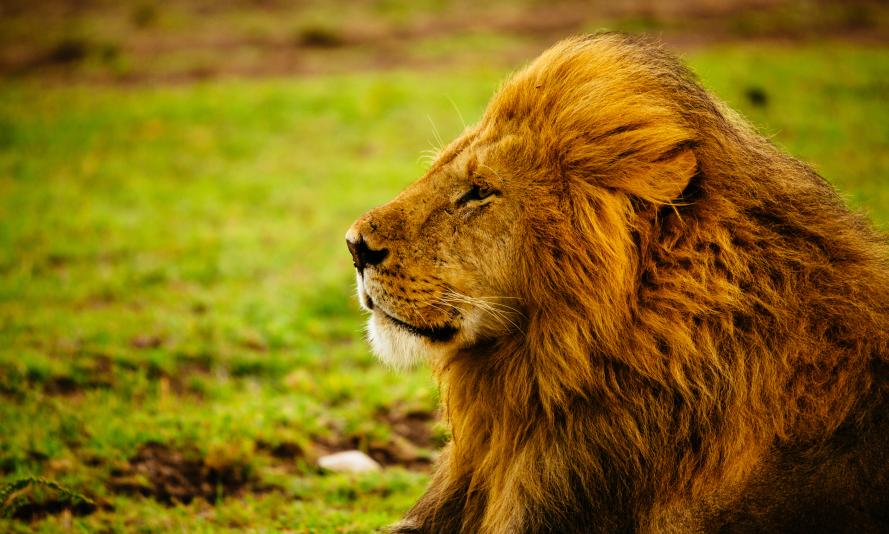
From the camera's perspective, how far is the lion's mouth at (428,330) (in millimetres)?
2797

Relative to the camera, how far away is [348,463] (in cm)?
421

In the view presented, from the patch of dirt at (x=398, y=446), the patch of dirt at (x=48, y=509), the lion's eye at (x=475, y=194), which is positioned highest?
the lion's eye at (x=475, y=194)

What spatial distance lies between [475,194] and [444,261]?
9.7 inches

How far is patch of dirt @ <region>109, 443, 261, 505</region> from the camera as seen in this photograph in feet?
12.6

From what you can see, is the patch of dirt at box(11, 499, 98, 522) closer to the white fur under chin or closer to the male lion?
the white fur under chin

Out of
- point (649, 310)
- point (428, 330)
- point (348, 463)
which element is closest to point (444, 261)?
point (428, 330)

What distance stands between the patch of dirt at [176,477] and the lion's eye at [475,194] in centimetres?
186

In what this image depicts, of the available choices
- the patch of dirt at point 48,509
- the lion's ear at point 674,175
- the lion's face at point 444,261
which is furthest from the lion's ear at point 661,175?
the patch of dirt at point 48,509

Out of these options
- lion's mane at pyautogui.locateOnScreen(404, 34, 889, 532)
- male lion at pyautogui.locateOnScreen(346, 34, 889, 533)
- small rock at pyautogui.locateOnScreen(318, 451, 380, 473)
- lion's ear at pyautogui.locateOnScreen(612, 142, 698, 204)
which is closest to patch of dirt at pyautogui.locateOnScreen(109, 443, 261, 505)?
small rock at pyautogui.locateOnScreen(318, 451, 380, 473)

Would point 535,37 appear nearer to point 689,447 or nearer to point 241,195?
point 241,195

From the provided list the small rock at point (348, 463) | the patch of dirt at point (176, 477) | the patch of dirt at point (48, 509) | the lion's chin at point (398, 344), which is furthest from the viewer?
the small rock at point (348, 463)

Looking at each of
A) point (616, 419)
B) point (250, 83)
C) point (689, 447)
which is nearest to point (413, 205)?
point (616, 419)

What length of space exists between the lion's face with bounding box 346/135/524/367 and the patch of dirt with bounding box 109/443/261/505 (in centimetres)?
147

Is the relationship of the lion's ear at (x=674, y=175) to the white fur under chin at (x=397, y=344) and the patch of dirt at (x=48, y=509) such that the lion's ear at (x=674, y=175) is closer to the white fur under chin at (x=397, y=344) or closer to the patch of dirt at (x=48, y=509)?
the white fur under chin at (x=397, y=344)
